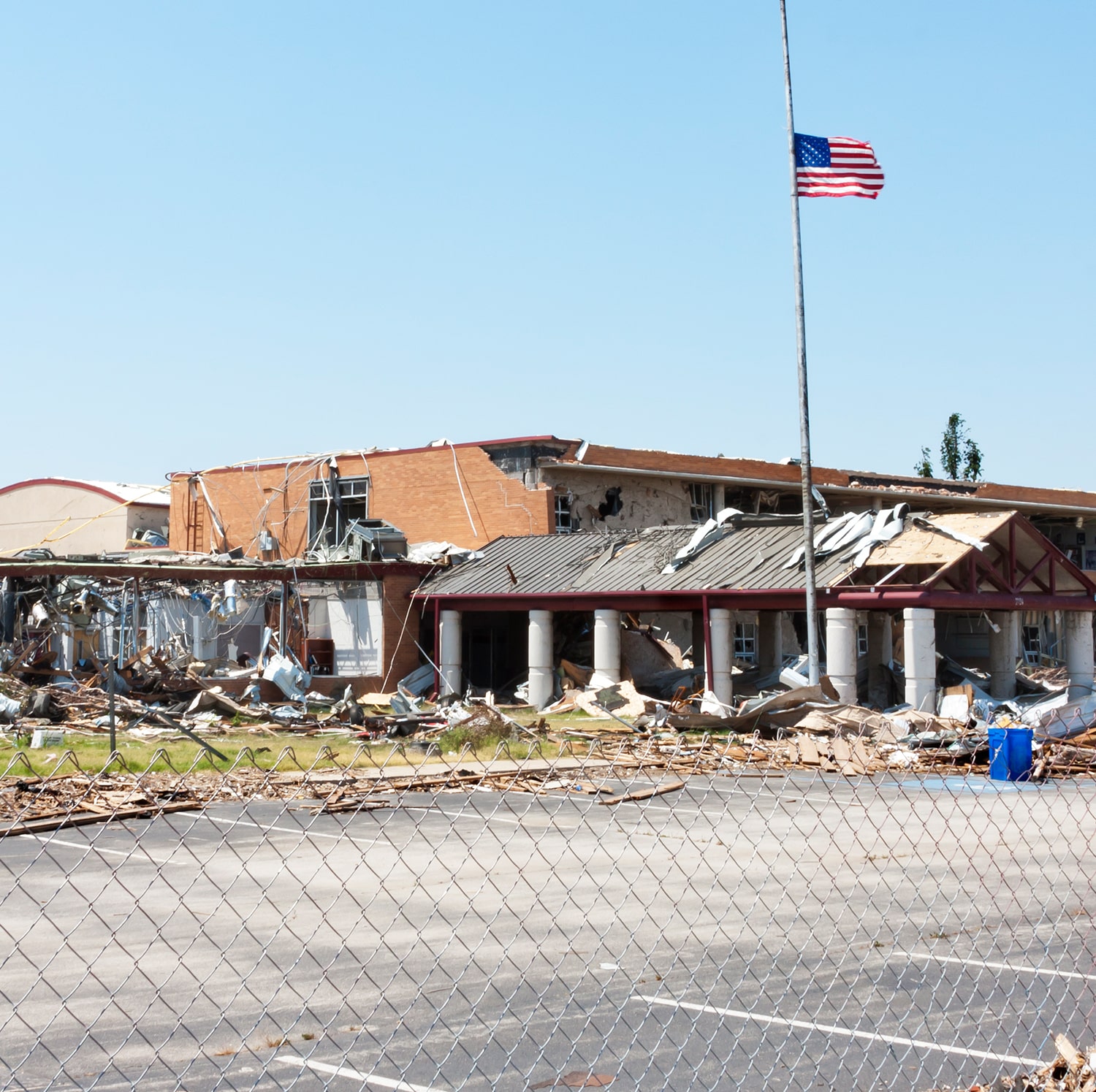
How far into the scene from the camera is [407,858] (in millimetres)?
13297

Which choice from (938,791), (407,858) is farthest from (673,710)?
(407,858)

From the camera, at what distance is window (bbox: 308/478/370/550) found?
154 ft

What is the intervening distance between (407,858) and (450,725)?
44.0 ft

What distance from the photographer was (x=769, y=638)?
39344 mm

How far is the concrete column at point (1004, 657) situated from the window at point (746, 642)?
940cm

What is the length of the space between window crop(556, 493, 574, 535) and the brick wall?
535 millimetres

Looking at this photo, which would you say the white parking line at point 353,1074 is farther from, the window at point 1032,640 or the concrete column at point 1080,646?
the window at point 1032,640

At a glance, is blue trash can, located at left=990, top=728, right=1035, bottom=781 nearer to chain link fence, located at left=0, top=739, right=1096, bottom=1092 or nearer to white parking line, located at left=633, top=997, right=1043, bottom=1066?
chain link fence, located at left=0, top=739, right=1096, bottom=1092

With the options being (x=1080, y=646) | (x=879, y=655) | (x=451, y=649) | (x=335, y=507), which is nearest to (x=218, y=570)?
(x=451, y=649)

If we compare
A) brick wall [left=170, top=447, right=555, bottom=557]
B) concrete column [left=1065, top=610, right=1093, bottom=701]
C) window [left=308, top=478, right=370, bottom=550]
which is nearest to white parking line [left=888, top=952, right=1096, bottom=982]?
concrete column [left=1065, top=610, right=1093, bottom=701]

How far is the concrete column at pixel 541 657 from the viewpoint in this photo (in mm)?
35281

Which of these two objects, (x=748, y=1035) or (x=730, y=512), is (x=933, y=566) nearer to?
(x=730, y=512)

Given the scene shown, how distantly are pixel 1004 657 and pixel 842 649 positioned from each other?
253 inches

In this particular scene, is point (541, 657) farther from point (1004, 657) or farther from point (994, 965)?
point (994, 965)
